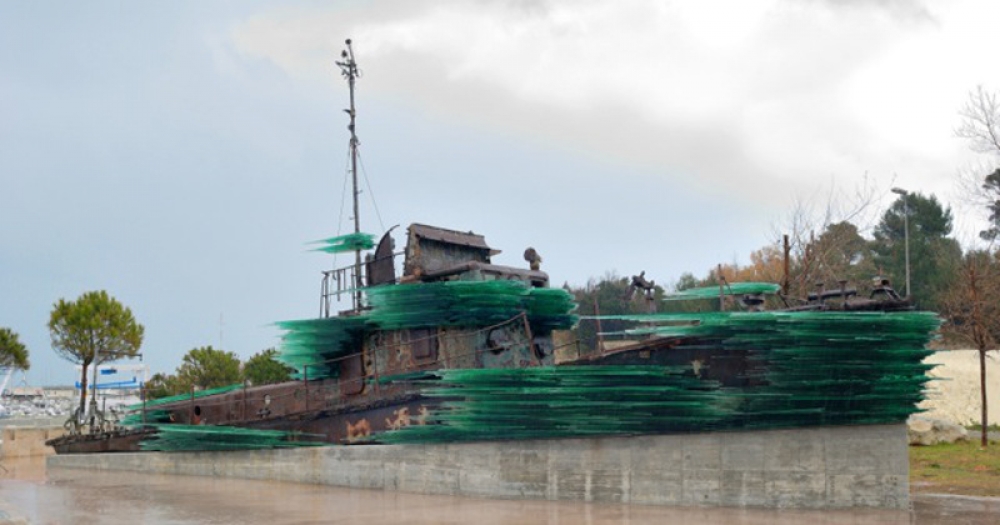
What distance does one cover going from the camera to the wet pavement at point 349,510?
1264 centimetres

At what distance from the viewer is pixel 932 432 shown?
71.6 feet

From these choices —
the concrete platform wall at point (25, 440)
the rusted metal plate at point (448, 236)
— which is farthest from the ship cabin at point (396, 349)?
the concrete platform wall at point (25, 440)

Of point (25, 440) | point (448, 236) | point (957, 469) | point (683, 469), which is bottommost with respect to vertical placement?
point (25, 440)

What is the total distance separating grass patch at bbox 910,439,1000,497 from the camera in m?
16.2

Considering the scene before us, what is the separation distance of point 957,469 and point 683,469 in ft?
25.3

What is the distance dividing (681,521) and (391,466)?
223 inches

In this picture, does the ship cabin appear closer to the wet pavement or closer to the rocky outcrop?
the wet pavement

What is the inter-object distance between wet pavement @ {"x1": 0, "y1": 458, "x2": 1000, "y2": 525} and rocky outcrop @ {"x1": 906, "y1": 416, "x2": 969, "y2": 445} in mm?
7015

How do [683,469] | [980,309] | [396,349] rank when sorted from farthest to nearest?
1. [980,309]
2. [396,349]
3. [683,469]

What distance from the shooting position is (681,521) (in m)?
12.4

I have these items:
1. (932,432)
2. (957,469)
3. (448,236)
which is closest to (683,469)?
(448,236)

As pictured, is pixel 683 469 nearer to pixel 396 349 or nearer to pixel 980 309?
pixel 396 349

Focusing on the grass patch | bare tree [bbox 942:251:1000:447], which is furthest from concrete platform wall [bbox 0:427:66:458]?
bare tree [bbox 942:251:1000:447]

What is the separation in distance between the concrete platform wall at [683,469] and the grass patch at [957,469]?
3412 millimetres
